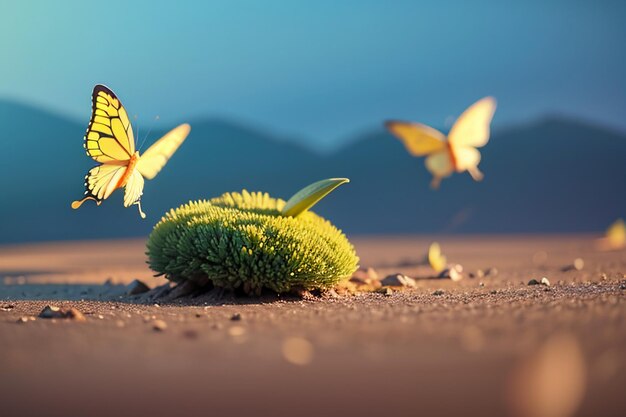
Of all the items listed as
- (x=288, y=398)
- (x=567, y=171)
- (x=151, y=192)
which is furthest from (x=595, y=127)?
(x=288, y=398)

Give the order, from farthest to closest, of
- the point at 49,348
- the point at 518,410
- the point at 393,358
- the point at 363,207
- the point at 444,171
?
the point at 363,207 → the point at 444,171 → the point at 49,348 → the point at 393,358 → the point at 518,410

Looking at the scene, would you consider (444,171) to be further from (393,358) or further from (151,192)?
(151,192)

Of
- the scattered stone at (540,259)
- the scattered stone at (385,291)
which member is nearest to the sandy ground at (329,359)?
the scattered stone at (385,291)

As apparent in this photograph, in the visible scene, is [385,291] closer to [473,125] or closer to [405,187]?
[473,125]

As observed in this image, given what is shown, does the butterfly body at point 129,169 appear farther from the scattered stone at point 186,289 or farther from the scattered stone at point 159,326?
the scattered stone at point 159,326

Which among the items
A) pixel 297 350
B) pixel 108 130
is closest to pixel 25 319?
pixel 108 130

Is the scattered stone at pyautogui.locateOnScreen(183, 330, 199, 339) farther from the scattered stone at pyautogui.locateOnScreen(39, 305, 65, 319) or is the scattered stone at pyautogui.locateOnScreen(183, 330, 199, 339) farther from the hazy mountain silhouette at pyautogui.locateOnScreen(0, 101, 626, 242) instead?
the hazy mountain silhouette at pyautogui.locateOnScreen(0, 101, 626, 242)

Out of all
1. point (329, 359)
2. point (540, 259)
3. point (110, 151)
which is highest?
point (110, 151)
